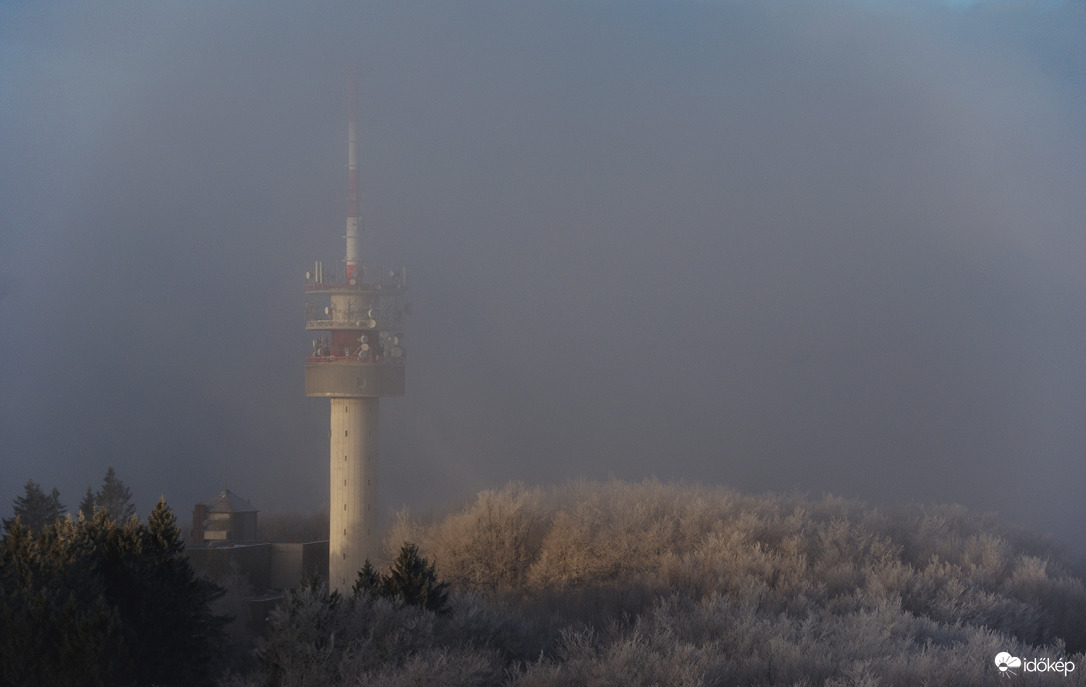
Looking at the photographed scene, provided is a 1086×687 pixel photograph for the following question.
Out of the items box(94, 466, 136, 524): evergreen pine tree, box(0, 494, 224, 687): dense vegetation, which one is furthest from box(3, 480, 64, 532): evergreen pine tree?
box(0, 494, 224, 687): dense vegetation

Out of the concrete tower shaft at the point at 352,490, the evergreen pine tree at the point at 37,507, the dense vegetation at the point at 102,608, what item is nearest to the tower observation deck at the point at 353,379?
the concrete tower shaft at the point at 352,490

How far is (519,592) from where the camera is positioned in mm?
38812

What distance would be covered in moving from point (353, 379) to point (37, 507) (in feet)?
51.9

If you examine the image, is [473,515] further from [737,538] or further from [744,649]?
[744,649]

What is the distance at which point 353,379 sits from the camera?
174 feet

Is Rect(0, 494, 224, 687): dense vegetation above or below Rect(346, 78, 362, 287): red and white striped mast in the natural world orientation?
below

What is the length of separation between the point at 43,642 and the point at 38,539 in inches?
138

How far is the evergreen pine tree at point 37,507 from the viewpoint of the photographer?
45938 millimetres

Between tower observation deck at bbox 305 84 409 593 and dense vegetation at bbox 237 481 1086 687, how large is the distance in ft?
8.92

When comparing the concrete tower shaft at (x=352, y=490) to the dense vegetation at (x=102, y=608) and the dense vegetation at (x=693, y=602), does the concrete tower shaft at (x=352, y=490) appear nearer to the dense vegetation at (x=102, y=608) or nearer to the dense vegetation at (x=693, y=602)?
the dense vegetation at (x=693, y=602)

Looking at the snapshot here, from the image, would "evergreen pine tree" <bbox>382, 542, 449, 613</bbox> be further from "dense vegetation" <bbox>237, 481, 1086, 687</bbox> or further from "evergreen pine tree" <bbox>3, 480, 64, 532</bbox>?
"evergreen pine tree" <bbox>3, 480, 64, 532</bbox>

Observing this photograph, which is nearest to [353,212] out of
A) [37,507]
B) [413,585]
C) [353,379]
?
[353,379]

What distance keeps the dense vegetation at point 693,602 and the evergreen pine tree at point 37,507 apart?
51.9 feet

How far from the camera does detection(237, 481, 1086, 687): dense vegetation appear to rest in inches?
671
